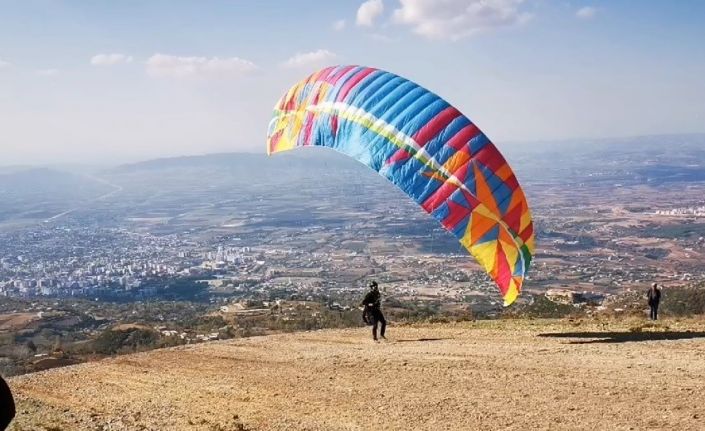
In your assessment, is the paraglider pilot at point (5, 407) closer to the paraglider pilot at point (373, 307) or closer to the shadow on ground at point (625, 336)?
the paraglider pilot at point (373, 307)

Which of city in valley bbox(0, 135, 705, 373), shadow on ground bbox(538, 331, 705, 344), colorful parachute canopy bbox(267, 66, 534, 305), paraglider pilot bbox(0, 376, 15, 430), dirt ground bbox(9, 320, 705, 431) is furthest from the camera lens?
city in valley bbox(0, 135, 705, 373)

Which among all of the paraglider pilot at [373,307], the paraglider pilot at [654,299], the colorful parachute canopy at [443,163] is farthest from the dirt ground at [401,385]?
the paraglider pilot at [654,299]

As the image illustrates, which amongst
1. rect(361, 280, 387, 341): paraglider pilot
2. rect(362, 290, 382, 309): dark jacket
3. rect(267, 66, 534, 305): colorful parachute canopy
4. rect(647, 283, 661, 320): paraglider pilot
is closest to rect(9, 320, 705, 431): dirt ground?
rect(361, 280, 387, 341): paraglider pilot

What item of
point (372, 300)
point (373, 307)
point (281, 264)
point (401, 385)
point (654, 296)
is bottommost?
point (281, 264)

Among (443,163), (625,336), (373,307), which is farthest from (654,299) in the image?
(443,163)

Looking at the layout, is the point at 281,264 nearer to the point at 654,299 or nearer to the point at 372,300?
the point at 654,299

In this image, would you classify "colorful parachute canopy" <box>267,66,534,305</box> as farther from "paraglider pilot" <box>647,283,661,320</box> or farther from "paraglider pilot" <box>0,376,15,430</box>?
"paraglider pilot" <box>0,376,15,430</box>
